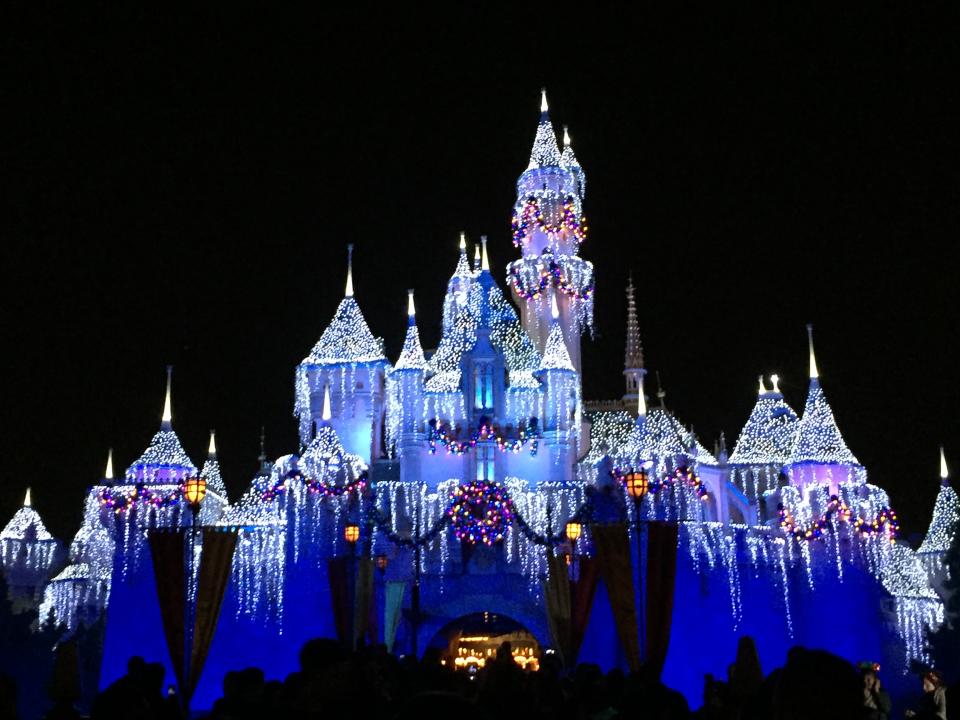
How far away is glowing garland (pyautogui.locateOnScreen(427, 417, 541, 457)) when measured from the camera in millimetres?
31812

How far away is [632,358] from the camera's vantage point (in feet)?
151

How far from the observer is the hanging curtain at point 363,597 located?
936 inches

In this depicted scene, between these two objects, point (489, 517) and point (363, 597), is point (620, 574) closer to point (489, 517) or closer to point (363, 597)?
point (363, 597)

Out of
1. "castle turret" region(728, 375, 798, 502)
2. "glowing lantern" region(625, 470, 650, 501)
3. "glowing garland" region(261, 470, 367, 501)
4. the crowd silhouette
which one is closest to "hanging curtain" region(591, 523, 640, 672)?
"glowing lantern" region(625, 470, 650, 501)

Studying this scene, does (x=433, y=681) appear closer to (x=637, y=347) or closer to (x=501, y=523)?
(x=501, y=523)

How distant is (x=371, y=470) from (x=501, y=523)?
774 cm

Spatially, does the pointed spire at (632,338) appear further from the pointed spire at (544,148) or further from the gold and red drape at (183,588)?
the gold and red drape at (183,588)

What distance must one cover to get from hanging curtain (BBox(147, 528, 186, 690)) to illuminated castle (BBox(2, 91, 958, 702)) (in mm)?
6018

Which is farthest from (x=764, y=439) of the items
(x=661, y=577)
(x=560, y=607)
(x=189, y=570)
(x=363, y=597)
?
(x=189, y=570)

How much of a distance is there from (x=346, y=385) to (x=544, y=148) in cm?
1073

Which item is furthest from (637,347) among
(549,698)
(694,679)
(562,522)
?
(549,698)

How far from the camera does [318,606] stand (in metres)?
26.1

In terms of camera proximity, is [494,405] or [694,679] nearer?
[694,679]

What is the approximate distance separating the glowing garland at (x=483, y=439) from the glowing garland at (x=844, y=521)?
25.8ft
